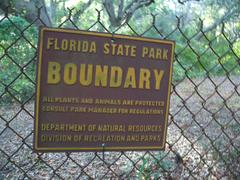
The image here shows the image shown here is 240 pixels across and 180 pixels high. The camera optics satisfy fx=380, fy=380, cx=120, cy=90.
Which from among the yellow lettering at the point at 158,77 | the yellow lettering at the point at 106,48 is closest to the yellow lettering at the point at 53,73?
the yellow lettering at the point at 106,48

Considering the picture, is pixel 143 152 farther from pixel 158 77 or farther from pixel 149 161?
pixel 158 77

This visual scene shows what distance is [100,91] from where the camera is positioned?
1.94 m

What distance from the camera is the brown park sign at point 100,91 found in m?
1.83

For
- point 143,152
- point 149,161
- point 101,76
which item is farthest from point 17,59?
point 101,76

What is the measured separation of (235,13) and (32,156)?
42.0 feet

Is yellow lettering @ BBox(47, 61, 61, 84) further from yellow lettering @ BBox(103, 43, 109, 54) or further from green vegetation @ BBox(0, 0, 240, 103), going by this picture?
yellow lettering @ BBox(103, 43, 109, 54)

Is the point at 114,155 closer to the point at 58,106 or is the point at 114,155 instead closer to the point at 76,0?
the point at 58,106

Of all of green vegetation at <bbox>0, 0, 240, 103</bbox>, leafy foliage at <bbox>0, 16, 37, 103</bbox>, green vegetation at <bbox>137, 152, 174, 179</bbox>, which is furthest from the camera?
leafy foliage at <bbox>0, 16, 37, 103</bbox>

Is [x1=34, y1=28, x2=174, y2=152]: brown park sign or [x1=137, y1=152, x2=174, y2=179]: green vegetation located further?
[x1=137, y1=152, x2=174, y2=179]: green vegetation

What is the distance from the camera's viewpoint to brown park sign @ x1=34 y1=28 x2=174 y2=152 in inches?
72.2

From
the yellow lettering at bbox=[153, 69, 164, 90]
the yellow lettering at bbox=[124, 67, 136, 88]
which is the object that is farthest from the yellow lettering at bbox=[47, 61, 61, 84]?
the yellow lettering at bbox=[153, 69, 164, 90]

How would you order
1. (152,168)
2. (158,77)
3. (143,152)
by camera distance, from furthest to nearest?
(143,152) → (152,168) → (158,77)

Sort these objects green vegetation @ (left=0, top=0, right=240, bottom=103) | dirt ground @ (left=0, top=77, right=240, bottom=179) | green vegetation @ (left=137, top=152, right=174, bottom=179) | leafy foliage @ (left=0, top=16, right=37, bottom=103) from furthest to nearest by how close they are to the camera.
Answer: leafy foliage @ (left=0, top=16, right=37, bottom=103) < green vegetation @ (left=137, top=152, right=174, bottom=179) < dirt ground @ (left=0, top=77, right=240, bottom=179) < green vegetation @ (left=0, top=0, right=240, bottom=103)

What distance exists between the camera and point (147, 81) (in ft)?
6.66
